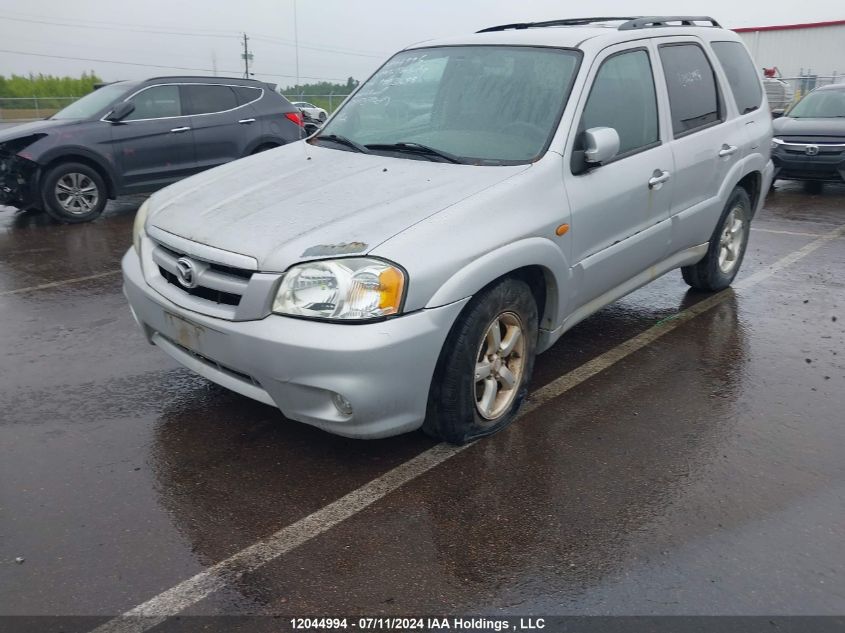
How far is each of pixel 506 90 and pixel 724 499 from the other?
7.74 feet

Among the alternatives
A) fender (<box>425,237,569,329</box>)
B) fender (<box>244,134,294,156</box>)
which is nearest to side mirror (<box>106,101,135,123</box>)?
fender (<box>244,134,294,156</box>)

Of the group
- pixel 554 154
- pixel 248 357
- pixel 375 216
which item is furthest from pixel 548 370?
pixel 248 357

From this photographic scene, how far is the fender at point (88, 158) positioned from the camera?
29.5 ft

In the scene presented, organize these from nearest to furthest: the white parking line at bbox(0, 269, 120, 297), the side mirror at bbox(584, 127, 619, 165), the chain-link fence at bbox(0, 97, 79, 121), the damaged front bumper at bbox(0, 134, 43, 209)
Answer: the side mirror at bbox(584, 127, 619, 165) < the white parking line at bbox(0, 269, 120, 297) < the damaged front bumper at bbox(0, 134, 43, 209) < the chain-link fence at bbox(0, 97, 79, 121)

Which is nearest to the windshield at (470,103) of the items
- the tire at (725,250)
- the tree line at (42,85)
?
the tire at (725,250)

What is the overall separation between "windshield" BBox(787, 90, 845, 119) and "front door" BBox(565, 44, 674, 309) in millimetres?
8623

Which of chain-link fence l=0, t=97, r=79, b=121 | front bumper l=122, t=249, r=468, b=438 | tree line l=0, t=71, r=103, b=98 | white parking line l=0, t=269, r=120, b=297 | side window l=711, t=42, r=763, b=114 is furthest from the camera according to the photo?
tree line l=0, t=71, r=103, b=98

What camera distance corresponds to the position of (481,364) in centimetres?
361

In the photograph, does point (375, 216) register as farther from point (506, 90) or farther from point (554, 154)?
point (506, 90)

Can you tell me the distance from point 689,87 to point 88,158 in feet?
23.1

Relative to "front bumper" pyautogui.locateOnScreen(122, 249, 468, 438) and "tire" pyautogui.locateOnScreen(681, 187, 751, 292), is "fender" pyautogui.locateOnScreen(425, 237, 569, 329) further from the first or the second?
"tire" pyautogui.locateOnScreen(681, 187, 751, 292)

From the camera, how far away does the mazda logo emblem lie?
3.46 m

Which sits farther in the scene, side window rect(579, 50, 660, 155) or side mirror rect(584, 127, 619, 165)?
side window rect(579, 50, 660, 155)

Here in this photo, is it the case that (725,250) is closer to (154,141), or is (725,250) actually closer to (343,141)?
(343,141)
